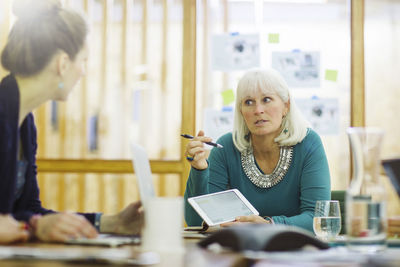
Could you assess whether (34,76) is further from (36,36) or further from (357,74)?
(357,74)

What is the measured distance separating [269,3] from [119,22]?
1.03 meters

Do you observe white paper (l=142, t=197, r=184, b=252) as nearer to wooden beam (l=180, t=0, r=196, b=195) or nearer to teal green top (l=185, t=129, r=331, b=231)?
teal green top (l=185, t=129, r=331, b=231)

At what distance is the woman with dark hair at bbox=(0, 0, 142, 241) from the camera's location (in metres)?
1.20

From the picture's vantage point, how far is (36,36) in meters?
1.29

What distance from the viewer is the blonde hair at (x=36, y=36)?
128 centimetres

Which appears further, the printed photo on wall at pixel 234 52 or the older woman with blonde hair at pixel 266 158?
the printed photo on wall at pixel 234 52

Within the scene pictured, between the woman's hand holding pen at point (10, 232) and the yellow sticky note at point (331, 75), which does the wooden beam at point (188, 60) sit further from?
the woman's hand holding pen at point (10, 232)

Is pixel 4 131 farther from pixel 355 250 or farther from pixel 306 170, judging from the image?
pixel 306 170

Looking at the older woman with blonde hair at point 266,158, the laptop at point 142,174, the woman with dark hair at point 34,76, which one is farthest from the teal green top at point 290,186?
the laptop at point 142,174

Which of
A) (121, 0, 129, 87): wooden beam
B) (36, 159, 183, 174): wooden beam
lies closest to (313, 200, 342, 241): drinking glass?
(36, 159, 183, 174): wooden beam

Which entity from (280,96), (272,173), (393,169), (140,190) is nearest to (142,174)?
(140,190)

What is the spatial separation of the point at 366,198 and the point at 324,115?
2.27 meters

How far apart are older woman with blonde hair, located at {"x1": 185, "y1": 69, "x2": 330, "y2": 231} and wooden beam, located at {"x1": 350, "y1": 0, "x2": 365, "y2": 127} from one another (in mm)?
1182

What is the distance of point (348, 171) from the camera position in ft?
10.3
